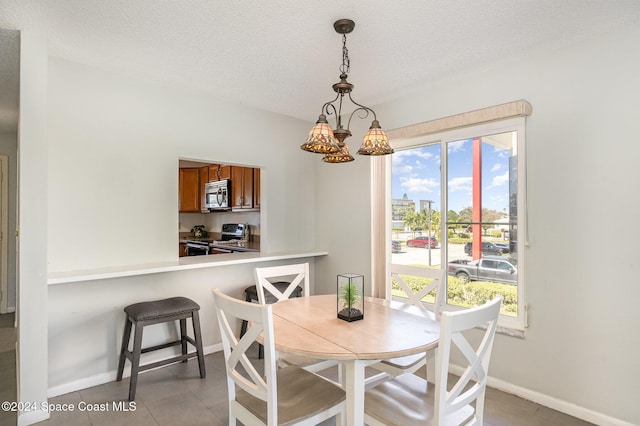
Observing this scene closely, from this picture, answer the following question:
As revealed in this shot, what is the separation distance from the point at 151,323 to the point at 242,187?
2.78 metres

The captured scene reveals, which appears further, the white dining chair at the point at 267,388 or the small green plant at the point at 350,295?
the small green plant at the point at 350,295

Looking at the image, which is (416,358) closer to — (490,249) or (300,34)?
(490,249)

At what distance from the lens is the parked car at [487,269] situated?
8.79ft

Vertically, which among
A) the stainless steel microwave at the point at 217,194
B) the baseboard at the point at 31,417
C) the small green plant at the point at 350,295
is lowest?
the baseboard at the point at 31,417

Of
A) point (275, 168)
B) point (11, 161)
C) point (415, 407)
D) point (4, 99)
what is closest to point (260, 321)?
point (415, 407)

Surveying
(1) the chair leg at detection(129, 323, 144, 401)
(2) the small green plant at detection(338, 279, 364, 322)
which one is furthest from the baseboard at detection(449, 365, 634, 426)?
(1) the chair leg at detection(129, 323, 144, 401)

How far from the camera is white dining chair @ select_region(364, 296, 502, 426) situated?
1328mm

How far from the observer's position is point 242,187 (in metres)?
5.06

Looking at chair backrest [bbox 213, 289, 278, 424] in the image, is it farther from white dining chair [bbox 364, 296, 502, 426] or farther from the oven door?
the oven door

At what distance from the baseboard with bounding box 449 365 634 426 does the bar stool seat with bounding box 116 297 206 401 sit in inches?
91.1

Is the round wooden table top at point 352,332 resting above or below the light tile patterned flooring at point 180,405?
above

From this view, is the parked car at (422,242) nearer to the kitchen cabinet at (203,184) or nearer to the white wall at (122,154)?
the white wall at (122,154)

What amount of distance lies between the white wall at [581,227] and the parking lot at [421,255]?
0.57 metres

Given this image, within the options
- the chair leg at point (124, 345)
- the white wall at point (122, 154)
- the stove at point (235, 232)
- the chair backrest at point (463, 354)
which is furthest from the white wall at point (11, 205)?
the chair backrest at point (463, 354)
